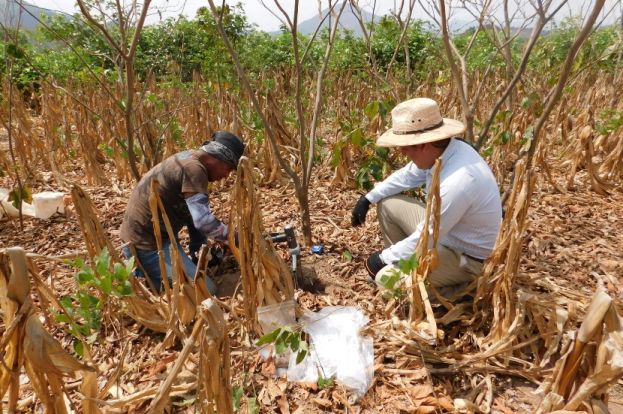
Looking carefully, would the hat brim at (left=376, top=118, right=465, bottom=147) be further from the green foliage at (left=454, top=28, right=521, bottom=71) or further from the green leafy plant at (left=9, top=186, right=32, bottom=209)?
the green foliage at (left=454, top=28, right=521, bottom=71)

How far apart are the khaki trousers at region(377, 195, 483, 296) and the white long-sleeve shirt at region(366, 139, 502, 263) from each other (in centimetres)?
7

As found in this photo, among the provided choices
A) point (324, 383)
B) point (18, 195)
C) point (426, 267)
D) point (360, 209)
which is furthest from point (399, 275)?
point (18, 195)

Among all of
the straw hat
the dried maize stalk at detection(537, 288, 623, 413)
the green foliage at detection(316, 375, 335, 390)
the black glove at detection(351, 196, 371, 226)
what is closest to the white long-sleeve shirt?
the straw hat

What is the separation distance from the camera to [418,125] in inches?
83.0

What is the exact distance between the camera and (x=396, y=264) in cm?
216

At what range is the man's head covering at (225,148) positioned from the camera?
2.24 m

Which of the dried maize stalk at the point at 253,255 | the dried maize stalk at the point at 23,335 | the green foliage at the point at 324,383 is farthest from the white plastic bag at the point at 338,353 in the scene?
the dried maize stalk at the point at 23,335

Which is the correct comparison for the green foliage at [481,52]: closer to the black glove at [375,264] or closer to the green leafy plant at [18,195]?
the black glove at [375,264]

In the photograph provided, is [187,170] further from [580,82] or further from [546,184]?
[580,82]

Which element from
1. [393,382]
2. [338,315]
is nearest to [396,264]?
[338,315]

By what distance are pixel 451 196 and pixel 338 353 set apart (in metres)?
0.90

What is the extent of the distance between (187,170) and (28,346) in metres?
1.44

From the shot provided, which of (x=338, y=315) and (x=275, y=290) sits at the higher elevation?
(x=275, y=290)

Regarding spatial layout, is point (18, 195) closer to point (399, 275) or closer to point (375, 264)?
point (375, 264)
